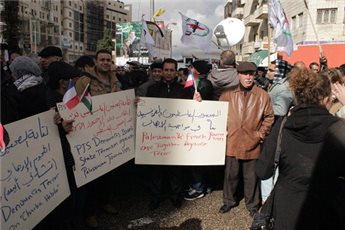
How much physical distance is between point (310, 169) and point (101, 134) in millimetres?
2071

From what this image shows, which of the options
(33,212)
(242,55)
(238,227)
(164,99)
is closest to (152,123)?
(164,99)

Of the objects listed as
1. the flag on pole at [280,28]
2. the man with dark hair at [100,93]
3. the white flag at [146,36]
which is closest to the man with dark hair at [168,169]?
the man with dark hair at [100,93]

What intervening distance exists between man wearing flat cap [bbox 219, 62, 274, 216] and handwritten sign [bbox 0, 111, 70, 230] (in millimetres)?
2172

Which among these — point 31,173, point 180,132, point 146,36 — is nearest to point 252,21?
point 146,36

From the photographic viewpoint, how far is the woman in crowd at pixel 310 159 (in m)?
2.44

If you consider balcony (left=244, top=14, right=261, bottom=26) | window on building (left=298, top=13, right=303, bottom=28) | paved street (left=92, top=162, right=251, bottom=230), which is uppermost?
balcony (left=244, top=14, right=261, bottom=26)

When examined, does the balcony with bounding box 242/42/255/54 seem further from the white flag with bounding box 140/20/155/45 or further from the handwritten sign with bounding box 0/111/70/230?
the handwritten sign with bounding box 0/111/70/230

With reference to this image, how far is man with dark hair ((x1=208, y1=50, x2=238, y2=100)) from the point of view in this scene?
5273 millimetres

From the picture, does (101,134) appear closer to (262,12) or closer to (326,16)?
(326,16)

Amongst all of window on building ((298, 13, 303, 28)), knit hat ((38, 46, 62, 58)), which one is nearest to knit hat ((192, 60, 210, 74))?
knit hat ((38, 46, 62, 58))

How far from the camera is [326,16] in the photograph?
95.0 feet

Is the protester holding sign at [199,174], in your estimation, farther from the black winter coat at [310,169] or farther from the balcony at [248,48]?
the balcony at [248,48]

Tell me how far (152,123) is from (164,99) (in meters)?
0.32

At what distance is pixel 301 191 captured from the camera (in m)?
2.56
